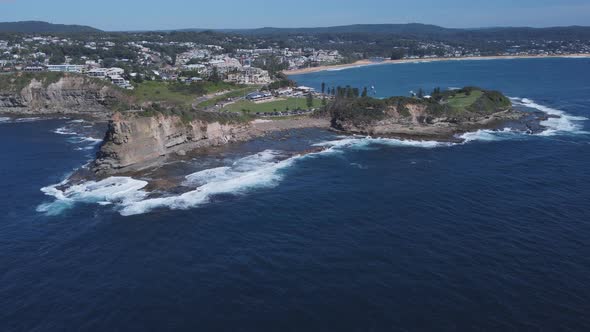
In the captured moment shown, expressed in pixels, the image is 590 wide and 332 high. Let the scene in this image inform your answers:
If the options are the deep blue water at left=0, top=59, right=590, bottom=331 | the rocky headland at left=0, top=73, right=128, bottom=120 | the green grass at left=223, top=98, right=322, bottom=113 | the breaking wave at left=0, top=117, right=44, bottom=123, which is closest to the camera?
the deep blue water at left=0, top=59, right=590, bottom=331

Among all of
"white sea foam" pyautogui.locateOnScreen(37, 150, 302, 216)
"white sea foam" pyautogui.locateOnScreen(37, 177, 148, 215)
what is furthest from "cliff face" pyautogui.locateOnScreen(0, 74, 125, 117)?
"white sea foam" pyautogui.locateOnScreen(37, 150, 302, 216)

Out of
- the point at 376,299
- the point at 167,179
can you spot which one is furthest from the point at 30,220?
the point at 376,299

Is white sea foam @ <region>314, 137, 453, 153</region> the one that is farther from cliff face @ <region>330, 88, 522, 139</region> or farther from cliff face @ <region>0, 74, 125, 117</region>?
cliff face @ <region>0, 74, 125, 117</region>

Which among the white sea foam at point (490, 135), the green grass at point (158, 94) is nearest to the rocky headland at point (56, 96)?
the green grass at point (158, 94)

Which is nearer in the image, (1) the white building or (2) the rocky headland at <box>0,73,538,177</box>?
(2) the rocky headland at <box>0,73,538,177</box>

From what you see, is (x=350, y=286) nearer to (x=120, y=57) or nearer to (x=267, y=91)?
(x=267, y=91)
